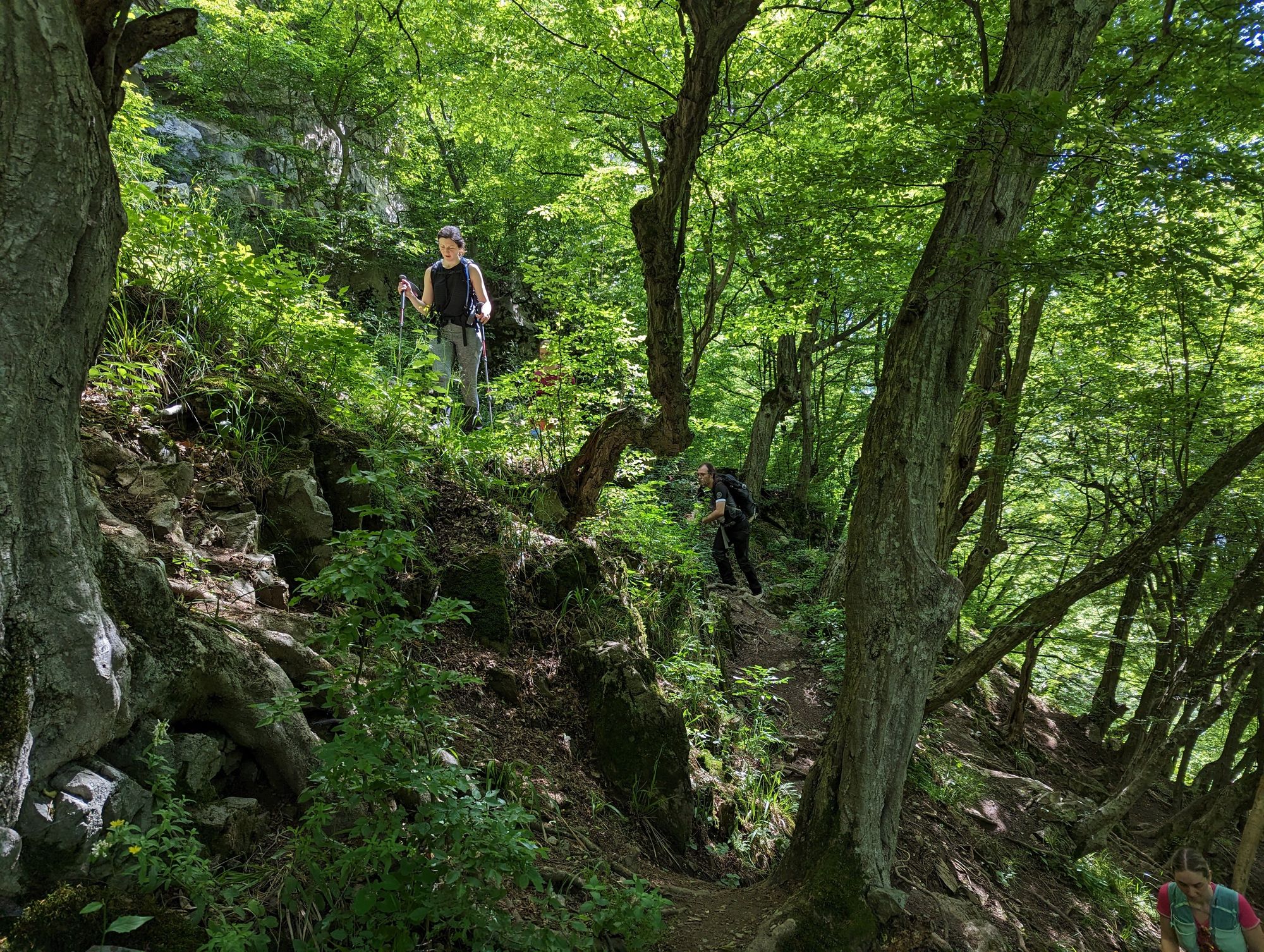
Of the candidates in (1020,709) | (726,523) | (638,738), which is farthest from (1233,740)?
(638,738)

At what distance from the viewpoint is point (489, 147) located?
14156 millimetres

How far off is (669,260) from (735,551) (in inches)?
209

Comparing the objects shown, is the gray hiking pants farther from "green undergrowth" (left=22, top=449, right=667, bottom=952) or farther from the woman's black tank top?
"green undergrowth" (left=22, top=449, right=667, bottom=952)

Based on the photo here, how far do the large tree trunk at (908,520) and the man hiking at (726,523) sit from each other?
4.62 meters

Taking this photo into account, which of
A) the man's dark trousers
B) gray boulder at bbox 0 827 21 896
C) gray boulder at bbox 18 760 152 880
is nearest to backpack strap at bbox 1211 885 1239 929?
the man's dark trousers

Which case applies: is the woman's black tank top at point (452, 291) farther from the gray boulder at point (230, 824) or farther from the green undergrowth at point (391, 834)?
the gray boulder at point (230, 824)

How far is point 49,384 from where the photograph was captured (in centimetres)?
207

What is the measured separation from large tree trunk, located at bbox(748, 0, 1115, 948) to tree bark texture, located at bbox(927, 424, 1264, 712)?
150 cm

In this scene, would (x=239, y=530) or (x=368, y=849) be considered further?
(x=239, y=530)

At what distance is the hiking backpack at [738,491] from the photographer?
8906 mm

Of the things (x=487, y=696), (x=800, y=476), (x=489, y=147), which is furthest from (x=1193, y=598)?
(x=489, y=147)

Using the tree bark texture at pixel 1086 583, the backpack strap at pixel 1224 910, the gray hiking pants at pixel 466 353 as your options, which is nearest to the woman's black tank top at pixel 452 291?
the gray hiking pants at pixel 466 353

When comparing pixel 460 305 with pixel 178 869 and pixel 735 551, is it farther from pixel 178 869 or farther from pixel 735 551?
pixel 178 869

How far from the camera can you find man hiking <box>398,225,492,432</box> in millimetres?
6461
